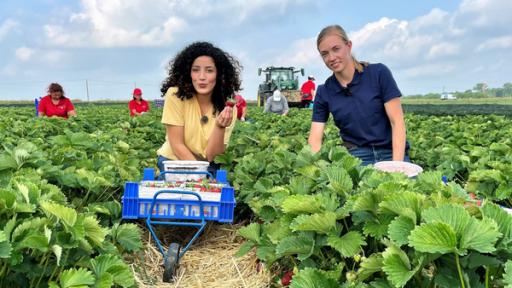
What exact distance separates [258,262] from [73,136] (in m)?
1.91

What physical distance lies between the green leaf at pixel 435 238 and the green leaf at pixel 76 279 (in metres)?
0.98

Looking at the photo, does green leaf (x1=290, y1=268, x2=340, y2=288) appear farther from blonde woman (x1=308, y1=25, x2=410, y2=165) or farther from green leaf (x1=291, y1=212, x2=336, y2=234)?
blonde woman (x1=308, y1=25, x2=410, y2=165)

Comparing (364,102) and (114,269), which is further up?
(364,102)

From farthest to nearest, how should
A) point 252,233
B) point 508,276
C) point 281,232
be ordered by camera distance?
point 252,233 → point 281,232 → point 508,276

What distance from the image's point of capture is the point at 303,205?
6.47ft

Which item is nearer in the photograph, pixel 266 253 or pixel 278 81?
pixel 266 253

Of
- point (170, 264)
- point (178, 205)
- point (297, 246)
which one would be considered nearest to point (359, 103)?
point (178, 205)

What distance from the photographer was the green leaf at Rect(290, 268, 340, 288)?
1.72m

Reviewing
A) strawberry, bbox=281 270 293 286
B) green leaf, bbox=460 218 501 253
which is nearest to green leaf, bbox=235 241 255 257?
strawberry, bbox=281 270 293 286

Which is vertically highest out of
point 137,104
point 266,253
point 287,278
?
point 137,104

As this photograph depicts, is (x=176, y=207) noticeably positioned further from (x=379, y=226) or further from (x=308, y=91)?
(x=308, y=91)

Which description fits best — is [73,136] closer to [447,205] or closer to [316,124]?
[316,124]

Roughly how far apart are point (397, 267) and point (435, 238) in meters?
0.15

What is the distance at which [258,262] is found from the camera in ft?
9.55
